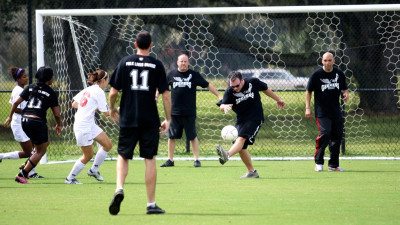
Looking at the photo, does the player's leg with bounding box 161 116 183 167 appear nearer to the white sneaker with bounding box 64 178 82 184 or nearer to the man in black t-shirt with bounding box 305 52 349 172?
the man in black t-shirt with bounding box 305 52 349 172

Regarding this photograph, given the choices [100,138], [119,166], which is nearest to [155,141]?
[119,166]

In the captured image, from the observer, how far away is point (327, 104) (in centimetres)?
1633

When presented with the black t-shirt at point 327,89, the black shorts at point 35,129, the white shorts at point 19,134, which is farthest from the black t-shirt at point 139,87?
the black t-shirt at point 327,89

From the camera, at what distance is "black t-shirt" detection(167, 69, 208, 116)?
1792 cm

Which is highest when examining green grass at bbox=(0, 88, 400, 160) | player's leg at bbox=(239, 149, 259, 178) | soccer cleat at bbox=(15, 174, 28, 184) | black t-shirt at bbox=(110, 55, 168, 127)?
black t-shirt at bbox=(110, 55, 168, 127)

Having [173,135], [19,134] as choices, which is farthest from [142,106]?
[173,135]

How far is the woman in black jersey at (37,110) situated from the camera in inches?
570

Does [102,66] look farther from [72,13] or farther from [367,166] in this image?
[367,166]

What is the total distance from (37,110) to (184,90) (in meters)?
4.01

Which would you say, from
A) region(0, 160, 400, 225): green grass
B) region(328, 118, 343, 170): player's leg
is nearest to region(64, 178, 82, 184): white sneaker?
region(0, 160, 400, 225): green grass

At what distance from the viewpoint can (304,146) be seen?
2128 centimetres

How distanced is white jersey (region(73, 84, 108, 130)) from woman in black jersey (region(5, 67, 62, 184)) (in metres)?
0.37

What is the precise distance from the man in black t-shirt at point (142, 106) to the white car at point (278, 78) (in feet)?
37.2

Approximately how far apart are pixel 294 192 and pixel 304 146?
8.48m
